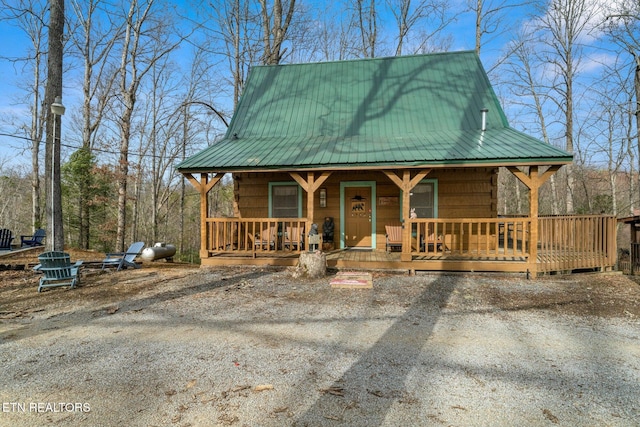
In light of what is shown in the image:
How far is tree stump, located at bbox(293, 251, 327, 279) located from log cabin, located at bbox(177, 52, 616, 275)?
1.30 ft

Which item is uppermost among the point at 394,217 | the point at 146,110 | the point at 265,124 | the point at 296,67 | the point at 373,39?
the point at 373,39

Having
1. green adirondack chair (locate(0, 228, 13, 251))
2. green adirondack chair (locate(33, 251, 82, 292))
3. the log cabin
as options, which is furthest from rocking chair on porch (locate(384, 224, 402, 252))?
green adirondack chair (locate(0, 228, 13, 251))

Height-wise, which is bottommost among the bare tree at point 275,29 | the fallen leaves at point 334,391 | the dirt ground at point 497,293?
the fallen leaves at point 334,391

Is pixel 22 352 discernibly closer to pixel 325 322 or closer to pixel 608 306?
pixel 325 322

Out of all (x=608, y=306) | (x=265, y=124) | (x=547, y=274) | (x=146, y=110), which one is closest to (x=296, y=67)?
(x=265, y=124)

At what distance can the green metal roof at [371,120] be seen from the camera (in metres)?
7.98

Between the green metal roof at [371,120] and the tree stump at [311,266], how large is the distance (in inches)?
85.9

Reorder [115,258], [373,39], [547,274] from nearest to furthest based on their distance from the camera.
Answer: [547,274] < [115,258] < [373,39]

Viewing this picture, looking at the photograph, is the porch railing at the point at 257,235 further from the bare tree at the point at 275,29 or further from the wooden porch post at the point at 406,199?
the bare tree at the point at 275,29

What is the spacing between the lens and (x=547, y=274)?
7859mm

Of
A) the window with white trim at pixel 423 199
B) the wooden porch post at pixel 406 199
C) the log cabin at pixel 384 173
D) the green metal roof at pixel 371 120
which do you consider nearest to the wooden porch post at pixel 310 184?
the log cabin at pixel 384 173

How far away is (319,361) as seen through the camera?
3.45m

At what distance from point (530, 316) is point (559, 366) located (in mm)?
1800

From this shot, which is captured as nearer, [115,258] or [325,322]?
[325,322]
